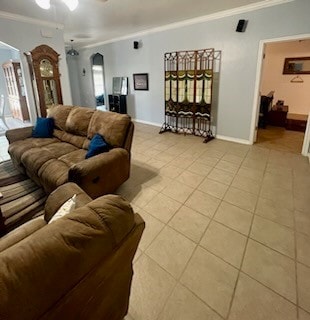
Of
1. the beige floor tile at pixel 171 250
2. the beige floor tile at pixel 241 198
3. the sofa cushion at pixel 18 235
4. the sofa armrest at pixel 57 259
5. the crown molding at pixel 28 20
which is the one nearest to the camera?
A: the sofa armrest at pixel 57 259

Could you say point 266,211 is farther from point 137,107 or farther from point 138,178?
point 137,107

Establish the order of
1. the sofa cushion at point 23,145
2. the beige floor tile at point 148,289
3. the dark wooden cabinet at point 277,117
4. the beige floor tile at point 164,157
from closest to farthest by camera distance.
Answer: the beige floor tile at point 148,289, the sofa cushion at point 23,145, the beige floor tile at point 164,157, the dark wooden cabinet at point 277,117

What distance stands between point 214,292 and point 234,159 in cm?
254

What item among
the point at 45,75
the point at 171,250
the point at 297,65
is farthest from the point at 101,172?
the point at 297,65

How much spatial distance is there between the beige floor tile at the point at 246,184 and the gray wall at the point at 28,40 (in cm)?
432

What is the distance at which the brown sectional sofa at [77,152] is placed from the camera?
2.12m

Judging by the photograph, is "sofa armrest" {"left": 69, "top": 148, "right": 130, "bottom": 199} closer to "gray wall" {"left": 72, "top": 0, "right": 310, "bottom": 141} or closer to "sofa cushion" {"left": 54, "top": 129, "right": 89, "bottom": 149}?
"sofa cushion" {"left": 54, "top": 129, "right": 89, "bottom": 149}

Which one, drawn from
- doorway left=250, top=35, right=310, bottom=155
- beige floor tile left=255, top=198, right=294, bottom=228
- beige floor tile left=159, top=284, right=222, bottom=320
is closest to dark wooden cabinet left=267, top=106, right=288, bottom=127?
doorway left=250, top=35, right=310, bottom=155

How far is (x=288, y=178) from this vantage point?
2.86 metres

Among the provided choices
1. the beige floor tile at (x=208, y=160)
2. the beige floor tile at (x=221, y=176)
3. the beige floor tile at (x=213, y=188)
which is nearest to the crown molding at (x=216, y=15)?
the beige floor tile at (x=208, y=160)

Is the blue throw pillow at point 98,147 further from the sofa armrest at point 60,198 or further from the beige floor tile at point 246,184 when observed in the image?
the beige floor tile at point 246,184

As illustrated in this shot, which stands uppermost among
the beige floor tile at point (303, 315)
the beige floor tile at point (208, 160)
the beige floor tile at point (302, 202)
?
the beige floor tile at point (208, 160)

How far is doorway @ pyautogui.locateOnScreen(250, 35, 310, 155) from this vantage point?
4.18 meters

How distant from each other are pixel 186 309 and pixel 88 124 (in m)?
2.50
